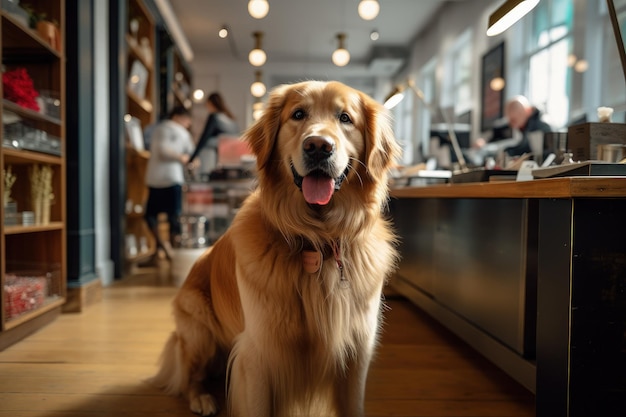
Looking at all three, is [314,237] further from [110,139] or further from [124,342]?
[110,139]

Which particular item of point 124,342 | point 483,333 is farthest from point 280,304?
point 124,342

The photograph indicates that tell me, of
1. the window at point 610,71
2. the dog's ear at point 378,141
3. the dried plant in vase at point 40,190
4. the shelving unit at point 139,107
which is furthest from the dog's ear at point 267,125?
the window at point 610,71

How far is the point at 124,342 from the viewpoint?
7.25 ft

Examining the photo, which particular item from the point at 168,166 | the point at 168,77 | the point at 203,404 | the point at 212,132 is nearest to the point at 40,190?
the point at 203,404

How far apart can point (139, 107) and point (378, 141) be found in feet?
14.8

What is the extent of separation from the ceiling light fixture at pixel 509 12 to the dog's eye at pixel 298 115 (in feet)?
2.69

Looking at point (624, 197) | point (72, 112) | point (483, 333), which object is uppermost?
point (72, 112)

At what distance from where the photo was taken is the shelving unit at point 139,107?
4777 mm

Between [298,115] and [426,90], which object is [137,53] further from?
[426,90]

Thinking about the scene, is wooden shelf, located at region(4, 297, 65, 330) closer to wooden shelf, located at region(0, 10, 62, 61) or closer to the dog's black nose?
wooden shelf, located at region(0, 10, 62, 61)

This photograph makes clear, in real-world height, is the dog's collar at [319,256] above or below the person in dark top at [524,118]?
below

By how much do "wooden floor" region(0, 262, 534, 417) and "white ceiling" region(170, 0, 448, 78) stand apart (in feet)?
18.4

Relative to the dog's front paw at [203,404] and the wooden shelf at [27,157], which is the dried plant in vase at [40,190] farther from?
the dog's front paw at [203,404]

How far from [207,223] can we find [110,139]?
110 cm
